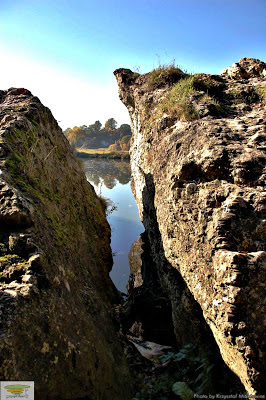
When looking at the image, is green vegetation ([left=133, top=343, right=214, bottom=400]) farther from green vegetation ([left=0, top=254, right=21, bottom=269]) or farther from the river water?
the river water

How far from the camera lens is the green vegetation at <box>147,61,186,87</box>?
304 inches

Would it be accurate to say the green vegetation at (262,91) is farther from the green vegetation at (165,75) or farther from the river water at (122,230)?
the river water at (122,230)

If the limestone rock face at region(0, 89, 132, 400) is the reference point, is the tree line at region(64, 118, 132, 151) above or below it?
above

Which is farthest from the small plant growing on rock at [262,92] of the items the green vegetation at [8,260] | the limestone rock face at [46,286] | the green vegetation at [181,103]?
the green vegetation at [8,260]

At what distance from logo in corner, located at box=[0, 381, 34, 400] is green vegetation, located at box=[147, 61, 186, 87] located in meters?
7.80

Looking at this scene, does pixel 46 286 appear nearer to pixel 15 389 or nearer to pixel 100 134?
pixel 15 389

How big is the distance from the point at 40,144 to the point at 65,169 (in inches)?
32.6

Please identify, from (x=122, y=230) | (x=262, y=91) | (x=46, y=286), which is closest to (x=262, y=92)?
(x=262, y=91)

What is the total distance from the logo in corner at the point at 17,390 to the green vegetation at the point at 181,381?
1147 millimetres

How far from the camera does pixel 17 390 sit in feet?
5.51

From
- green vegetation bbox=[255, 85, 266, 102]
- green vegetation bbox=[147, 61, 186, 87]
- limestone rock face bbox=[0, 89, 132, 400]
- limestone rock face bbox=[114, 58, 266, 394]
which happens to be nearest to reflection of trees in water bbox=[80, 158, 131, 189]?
green vegetation bbox=[147, 61, 186, 87]

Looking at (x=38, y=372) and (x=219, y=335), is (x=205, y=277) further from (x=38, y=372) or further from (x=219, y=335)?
(x=38, y=372)

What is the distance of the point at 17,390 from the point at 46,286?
78cm

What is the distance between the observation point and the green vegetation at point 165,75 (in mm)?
7719
